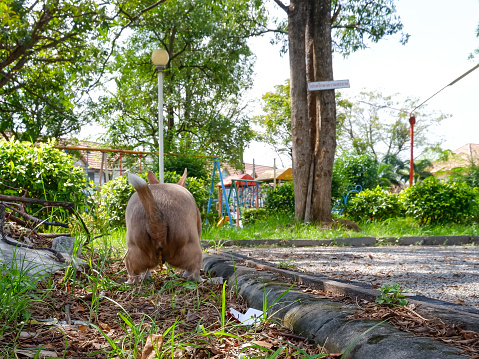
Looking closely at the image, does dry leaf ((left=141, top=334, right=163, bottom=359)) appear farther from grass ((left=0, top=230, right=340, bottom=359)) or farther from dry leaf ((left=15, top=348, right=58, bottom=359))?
dry leaf ((left=15, top=348, right=58, bottom=359))

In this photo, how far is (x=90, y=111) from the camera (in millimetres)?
16984

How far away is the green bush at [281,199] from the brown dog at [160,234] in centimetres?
901

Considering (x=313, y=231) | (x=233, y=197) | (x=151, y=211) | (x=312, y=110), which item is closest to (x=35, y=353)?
(x=151, y=211)

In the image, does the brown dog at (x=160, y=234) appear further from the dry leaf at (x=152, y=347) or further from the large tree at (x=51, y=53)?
the large tree at (x=51, y=53)

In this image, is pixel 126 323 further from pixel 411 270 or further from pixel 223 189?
pixel 223 189

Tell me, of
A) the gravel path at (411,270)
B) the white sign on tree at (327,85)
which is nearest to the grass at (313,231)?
the gravel path at (411,270)

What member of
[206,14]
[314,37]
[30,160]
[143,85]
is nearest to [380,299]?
[30,160]

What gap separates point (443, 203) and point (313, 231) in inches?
162

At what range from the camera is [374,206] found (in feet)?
38.0

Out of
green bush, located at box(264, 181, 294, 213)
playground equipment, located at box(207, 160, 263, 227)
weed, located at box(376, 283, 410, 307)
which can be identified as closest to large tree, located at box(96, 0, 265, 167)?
playground equipment, located at box(207, 160, 263, 227)

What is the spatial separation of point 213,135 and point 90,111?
18.9ft

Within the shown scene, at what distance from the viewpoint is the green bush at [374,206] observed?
11375 mm

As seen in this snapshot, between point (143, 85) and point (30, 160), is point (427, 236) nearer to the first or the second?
point (30, 160)

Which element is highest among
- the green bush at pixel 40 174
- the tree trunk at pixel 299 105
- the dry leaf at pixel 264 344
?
the tree trunk at pixel 299 105
